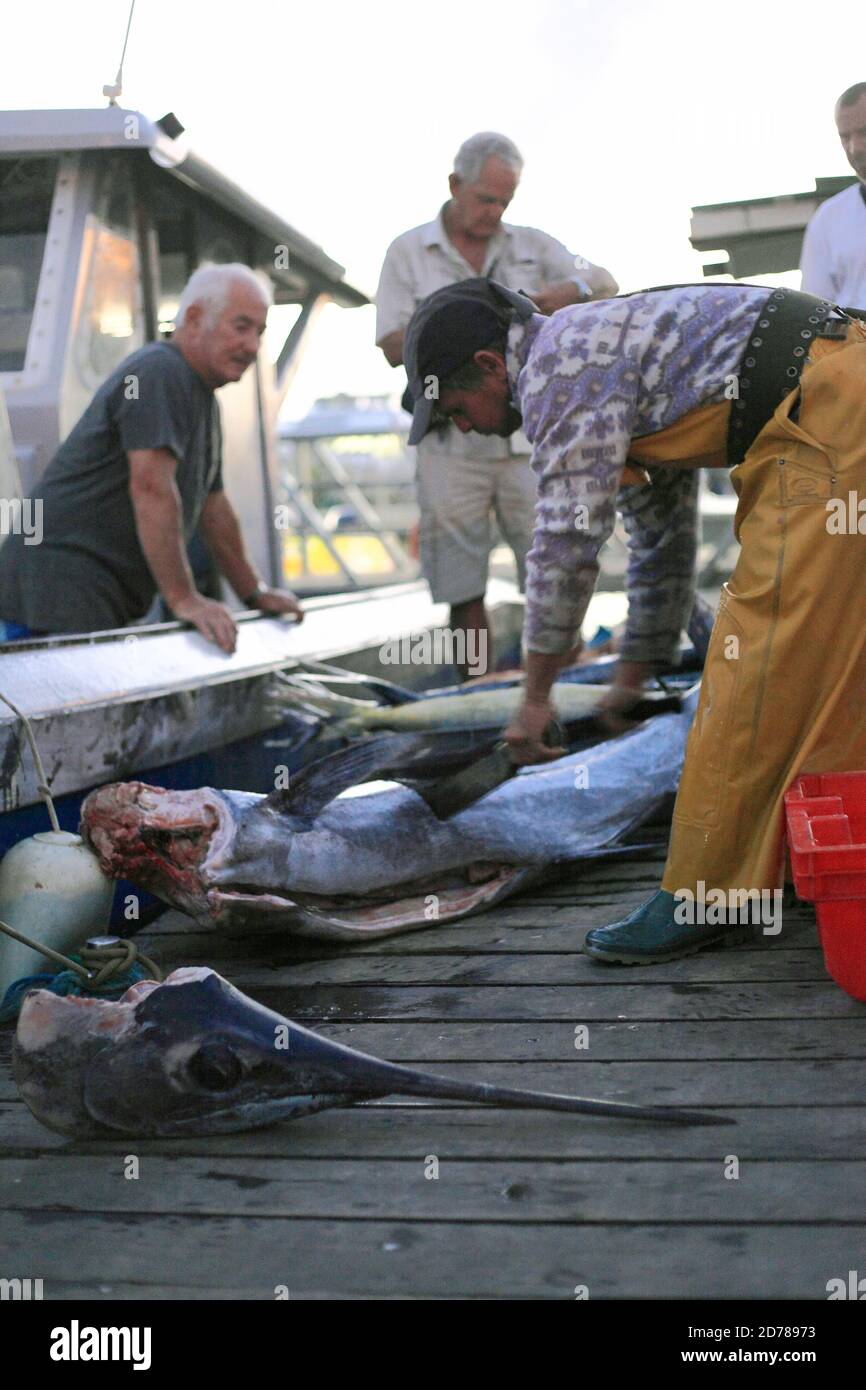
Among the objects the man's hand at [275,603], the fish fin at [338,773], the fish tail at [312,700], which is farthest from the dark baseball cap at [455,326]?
the man's hand at [275,603]

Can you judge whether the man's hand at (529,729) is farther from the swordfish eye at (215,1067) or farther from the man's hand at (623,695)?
the swordfish eye at (215,1067)

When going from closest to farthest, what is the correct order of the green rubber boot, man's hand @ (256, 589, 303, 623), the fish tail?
the green rubber boot
the fish tail
man's hand @ (256, 589, 303, 623)

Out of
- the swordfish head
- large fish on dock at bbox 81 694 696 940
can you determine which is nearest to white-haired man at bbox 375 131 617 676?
large fish on dock at bbox 81 694 696 940

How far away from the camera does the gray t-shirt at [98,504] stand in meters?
5.05

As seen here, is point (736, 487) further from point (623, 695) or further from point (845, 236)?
point (845, 236)

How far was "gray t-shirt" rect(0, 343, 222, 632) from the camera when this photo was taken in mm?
5055

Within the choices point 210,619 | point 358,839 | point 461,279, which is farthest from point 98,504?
point 358,839

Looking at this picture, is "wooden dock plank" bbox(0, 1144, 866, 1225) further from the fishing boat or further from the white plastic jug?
the white plastic jug

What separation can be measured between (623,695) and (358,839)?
1278 millimetres

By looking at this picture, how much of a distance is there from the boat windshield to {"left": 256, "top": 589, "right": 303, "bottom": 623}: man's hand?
1497mm

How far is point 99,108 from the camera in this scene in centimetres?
584

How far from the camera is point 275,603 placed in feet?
21.6

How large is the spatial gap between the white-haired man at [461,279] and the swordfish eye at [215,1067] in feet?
12.9

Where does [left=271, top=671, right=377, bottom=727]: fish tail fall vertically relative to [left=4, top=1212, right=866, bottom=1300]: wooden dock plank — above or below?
below
